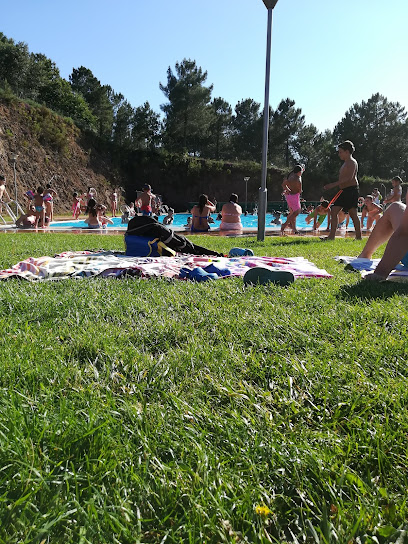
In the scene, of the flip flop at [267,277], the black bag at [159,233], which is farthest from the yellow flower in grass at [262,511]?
the black bag at [159,233]

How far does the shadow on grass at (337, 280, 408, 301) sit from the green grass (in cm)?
53

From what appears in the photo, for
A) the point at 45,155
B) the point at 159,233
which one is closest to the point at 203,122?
the point at 45,155

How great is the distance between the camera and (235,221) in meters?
11.3

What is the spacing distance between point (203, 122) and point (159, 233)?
4819 centimetres

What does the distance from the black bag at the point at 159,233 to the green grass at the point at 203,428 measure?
3.03m

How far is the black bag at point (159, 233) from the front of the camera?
5.30m

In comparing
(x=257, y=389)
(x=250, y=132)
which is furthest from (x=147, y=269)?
(x=250, y=132)

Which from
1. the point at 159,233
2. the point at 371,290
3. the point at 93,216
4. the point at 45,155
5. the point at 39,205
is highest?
the point at 45,155

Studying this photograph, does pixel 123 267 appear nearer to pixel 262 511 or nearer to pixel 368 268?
pixel 368 268

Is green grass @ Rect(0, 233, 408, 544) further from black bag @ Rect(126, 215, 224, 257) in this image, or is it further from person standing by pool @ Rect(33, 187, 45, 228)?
person standing by pool @ Rect(33, 187, 45, 228)

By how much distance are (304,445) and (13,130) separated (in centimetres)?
3438

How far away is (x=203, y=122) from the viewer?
164 feet

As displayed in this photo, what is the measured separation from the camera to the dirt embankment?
2925cm

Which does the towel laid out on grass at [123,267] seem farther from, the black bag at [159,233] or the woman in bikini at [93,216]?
the woman in bikini at [93,216]
